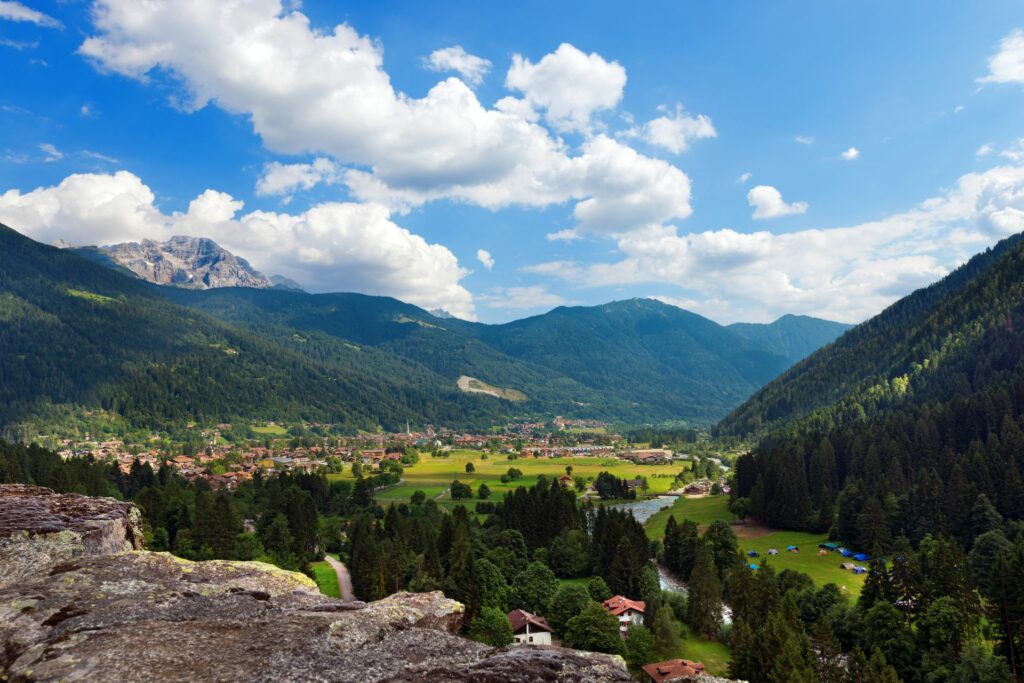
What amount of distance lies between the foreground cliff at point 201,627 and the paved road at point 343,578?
42.1 m

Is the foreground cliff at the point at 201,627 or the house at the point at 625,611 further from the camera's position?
the house at the point at 625,611

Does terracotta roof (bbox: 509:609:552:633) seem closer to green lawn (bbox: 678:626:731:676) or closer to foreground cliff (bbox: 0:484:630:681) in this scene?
green lawn (bbox: 678:626:731:676)

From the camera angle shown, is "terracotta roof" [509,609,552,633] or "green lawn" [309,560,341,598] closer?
"terracotta roof" [509,609,552,633]

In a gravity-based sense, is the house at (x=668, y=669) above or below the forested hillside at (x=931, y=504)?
below

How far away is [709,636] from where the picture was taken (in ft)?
214

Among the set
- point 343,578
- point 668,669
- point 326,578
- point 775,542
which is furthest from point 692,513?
point 326,578

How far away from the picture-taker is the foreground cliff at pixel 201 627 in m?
13.0

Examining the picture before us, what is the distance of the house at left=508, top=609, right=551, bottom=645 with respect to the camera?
60656 millimetres

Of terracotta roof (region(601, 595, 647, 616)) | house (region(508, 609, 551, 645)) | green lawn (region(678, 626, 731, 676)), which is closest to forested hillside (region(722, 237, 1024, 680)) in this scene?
green lawn (region(678, 626, 731, 676))

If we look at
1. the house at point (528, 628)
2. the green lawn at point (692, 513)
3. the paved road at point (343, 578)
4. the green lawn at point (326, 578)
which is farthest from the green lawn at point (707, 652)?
the green lawn at point (692, 513)

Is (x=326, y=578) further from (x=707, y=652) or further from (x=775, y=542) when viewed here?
(x=775, y=542)

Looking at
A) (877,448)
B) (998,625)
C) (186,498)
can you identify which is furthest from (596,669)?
(877,448)

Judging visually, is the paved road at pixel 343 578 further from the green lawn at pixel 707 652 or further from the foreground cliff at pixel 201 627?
the foreground cliff at pixel 201 627

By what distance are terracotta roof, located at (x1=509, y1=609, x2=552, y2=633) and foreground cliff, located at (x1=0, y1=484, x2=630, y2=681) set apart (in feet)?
145
